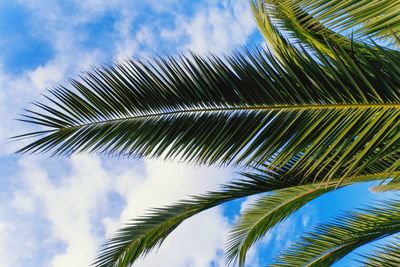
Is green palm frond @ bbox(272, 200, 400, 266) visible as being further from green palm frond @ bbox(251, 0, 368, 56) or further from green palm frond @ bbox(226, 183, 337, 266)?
green palm frond @ bbox(251, 0, 368, 56)

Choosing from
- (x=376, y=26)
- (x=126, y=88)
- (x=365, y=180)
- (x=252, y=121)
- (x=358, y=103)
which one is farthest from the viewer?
(x=365, y=180)

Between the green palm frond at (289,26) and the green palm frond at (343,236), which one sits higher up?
the green palm frond at (289,26)

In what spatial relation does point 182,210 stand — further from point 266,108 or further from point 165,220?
point 266,108

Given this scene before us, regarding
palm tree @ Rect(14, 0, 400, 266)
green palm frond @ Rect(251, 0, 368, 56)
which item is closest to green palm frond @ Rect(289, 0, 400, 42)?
palm tree @ Rect(14, 0, 400, 266)

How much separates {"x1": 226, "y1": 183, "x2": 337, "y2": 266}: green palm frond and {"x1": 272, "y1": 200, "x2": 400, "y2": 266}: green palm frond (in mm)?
379

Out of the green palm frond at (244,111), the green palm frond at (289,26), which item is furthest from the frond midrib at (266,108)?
the green palm frond at (289,26)

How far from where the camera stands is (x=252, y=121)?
266 cm

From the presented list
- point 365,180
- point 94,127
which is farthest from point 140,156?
point 365,180

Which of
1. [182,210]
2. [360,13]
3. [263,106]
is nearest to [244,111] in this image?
[263,106]

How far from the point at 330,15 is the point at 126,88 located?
3.95 ft

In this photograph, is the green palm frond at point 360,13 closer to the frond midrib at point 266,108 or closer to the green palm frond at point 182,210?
the frond midrib at point 266,108

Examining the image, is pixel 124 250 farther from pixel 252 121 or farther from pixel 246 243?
pixel 252 121

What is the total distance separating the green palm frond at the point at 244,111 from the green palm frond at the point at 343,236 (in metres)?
1.83

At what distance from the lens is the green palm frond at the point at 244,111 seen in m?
2.40
